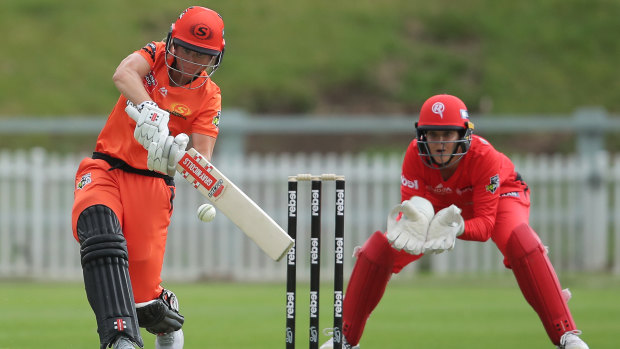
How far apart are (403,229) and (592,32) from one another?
1468 cm

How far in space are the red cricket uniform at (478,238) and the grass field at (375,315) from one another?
0.82 meters

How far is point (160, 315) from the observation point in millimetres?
4781

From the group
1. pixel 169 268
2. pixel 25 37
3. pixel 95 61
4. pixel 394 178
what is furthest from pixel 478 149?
pixel 25 37

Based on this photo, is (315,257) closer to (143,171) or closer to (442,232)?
(442,232)

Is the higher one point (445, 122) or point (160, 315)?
point (445, 122)

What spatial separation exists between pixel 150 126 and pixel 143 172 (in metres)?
0.52

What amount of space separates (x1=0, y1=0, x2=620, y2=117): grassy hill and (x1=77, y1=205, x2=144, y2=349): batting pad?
12.0m

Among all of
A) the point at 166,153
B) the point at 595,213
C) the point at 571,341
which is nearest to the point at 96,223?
the point at 166,153

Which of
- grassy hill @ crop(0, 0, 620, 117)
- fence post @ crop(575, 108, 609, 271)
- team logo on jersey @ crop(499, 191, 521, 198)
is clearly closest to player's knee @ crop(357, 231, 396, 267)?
team logo on jersey @ crop(499, 191, 521, 198)

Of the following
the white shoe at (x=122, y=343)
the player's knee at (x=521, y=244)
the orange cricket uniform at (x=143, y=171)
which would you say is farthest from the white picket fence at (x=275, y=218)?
the white shoe at (x=122, y=343)

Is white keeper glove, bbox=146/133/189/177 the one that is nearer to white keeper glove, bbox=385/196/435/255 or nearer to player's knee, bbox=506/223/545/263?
white keeper glove, bbox=385/196/435/255

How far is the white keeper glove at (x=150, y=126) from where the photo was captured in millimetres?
4219

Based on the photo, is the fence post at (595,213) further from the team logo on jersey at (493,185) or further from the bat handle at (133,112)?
the bat handle at (133,112)

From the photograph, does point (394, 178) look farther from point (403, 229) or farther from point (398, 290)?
point (403, 229)
